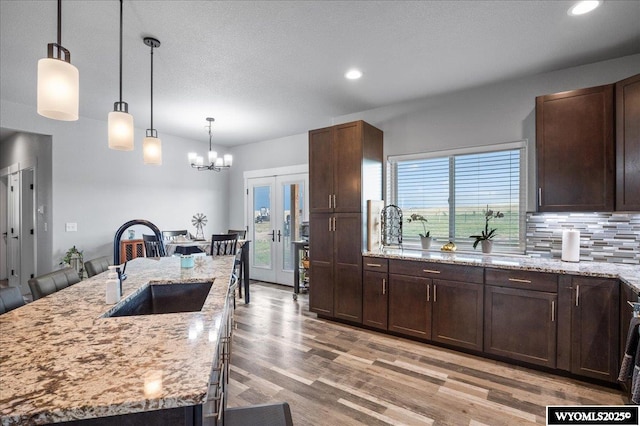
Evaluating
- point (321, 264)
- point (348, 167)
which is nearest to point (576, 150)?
point (348, 167)

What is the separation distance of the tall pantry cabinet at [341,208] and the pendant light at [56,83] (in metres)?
2.80

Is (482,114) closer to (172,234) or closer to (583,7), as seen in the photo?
(583,7)

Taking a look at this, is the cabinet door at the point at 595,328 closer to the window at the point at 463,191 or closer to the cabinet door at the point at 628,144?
the cabinet door at the point at 628,144

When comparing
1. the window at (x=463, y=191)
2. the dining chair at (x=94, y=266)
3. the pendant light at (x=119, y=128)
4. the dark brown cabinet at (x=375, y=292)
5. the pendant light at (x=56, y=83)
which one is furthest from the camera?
the dark brown cabinet at (x=375, y=292)

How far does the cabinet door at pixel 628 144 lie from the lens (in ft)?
8.05

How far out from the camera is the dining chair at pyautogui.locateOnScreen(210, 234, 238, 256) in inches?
165

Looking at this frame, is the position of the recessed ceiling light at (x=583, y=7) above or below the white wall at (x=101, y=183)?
above

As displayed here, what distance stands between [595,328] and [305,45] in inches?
131

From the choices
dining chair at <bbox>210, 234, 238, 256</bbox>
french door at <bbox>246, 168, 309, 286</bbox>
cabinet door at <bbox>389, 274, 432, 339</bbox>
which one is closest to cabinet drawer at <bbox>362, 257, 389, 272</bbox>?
cabinet door at <bbox>389, 274, 432, 339</bbox>

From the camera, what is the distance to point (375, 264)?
356cm

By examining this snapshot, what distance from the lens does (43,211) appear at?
15.2 ft

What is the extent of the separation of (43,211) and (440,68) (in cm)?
579

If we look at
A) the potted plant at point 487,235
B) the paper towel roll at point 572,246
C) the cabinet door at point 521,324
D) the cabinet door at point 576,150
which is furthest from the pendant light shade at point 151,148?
the paper towel roll at point 572,246

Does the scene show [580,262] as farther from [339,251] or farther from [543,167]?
[339,251]
